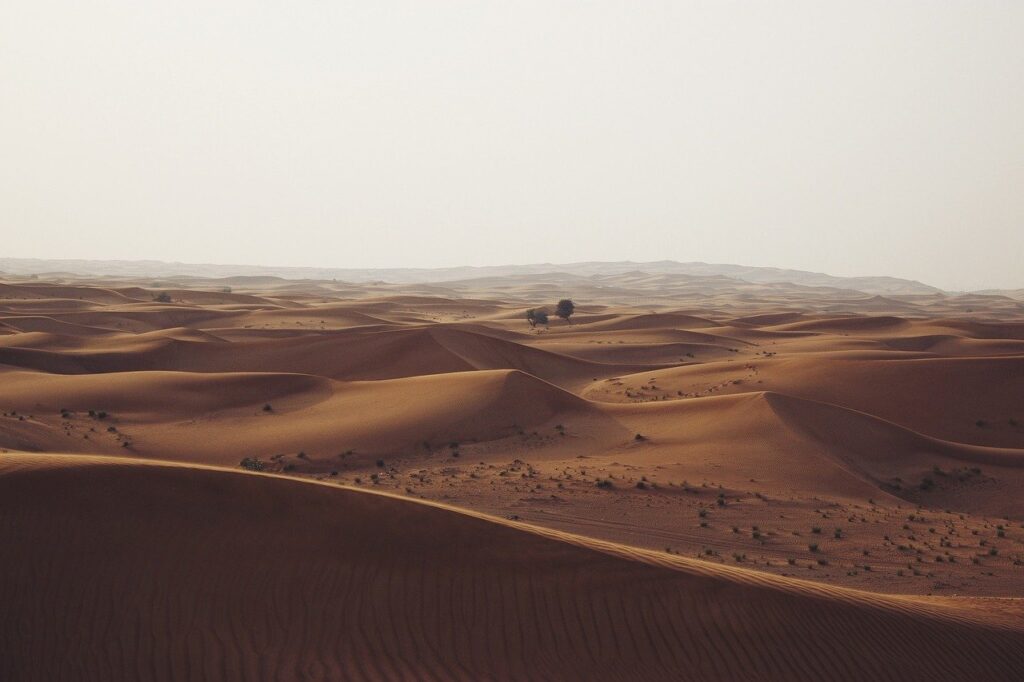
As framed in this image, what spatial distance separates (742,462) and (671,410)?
5116 mm

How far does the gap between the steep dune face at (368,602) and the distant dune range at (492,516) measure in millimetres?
28

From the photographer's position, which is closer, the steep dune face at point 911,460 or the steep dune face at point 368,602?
the steep dune face at point 368,602

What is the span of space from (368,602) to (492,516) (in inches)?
145

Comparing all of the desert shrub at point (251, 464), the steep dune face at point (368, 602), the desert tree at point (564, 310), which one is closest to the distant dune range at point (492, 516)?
the steep dune face at point (368, 602)

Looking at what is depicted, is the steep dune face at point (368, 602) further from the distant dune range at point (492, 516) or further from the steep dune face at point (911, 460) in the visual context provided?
the steep dune face at point (911, 460)

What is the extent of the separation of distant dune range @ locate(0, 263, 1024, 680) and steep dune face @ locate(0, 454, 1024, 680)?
0.09ft

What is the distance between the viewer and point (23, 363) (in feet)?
A: 101

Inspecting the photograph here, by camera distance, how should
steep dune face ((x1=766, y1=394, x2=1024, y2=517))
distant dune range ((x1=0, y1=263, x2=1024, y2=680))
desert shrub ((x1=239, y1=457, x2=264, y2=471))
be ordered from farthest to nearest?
steep dune face ((x1=766, y1=394, x2=1024, y2=517))
desert shrub ((x1=239, y1=457, x2=264, y2=471))
distant dune range ((x1=0, y1=263, x2=1024, y2=680))

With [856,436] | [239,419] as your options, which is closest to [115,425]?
[239,419]

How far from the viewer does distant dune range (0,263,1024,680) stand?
7.89 metres

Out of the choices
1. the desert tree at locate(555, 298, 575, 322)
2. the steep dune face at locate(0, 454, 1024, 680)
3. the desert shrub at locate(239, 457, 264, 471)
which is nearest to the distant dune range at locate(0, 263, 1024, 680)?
the steep dune face at locate(0, 454, 1024, 680)

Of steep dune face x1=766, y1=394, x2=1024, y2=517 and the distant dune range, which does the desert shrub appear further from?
steep dune face x1=766, y1=394, x2=1024, y2=517

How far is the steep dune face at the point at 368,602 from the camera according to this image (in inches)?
294

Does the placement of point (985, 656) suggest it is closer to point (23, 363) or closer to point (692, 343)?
point (23, 363)
